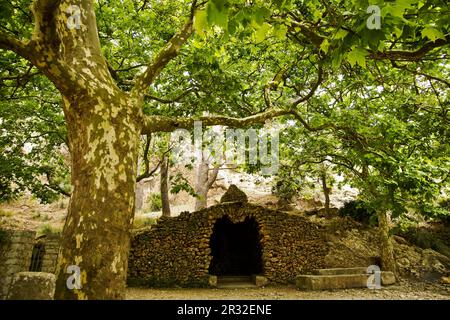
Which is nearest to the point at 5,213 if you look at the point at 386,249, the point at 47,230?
the point at 47,230

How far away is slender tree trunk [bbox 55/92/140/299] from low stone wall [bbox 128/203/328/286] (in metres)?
8.14

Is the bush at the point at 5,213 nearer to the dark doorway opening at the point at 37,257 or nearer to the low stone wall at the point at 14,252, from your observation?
the dark doorway opening at the point at 37,257

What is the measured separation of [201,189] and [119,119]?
14.7m

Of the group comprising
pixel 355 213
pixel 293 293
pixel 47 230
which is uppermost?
pixel 355 213

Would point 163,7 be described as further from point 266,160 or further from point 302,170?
point 302,170

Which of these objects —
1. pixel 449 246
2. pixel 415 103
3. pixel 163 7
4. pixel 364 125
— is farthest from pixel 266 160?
pixel 449 246

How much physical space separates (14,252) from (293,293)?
29.1ft

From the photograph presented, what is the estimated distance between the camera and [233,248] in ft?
46.4

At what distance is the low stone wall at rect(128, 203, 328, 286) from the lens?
10469mm

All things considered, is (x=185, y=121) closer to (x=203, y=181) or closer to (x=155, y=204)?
(x=203, y=181)

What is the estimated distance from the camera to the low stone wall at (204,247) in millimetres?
10469

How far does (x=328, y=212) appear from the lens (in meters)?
15.2

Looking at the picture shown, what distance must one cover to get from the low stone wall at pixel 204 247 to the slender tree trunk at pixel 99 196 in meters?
8.14
